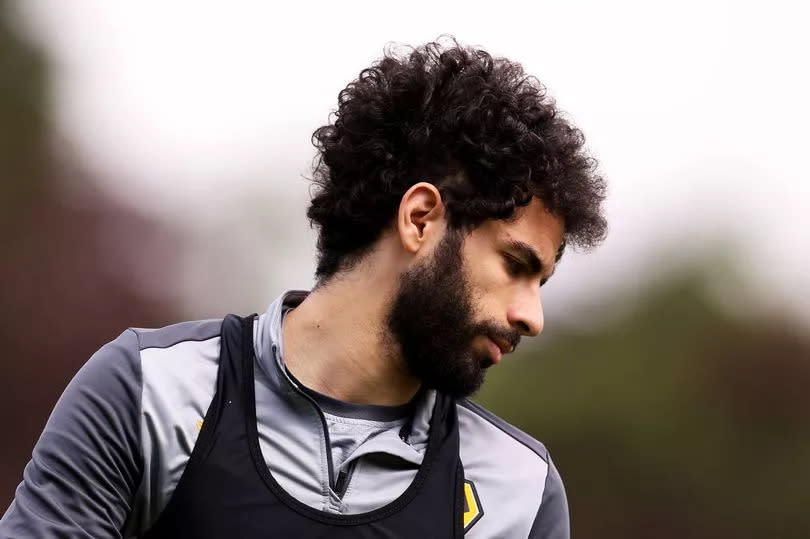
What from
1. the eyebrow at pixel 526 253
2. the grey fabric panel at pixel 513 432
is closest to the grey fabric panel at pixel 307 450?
the grey fabric panel at pixel 513 432

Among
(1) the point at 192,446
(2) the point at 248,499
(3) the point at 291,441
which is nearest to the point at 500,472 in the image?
(3) the point at 291,441

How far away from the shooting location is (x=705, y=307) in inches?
585

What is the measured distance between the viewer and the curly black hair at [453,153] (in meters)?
3.11

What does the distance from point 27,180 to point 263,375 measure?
7.73 metres

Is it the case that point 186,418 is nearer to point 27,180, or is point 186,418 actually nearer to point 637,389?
point 27,180

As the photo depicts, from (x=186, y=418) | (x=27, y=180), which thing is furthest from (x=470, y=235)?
(x=27, y=180)

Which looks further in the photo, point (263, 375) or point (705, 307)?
point (705, 307)

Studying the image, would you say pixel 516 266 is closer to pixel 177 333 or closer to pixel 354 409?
pixel 354 409

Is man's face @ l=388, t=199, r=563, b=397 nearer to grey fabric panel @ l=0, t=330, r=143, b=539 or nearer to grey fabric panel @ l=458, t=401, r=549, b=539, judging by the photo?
grey fabric panel @ l=458, t=401, r=549, b=539

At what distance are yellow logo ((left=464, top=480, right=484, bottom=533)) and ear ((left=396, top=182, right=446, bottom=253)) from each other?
57 centimetres

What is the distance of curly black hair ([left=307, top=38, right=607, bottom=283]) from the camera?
311 centimetres

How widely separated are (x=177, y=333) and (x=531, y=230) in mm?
863

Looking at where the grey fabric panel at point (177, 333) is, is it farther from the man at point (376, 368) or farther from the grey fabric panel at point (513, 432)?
the grey fabric panel at point (513, 432)

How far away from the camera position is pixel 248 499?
9.03 feet
